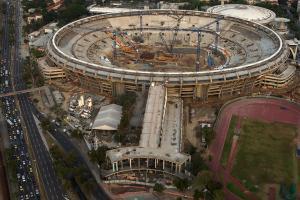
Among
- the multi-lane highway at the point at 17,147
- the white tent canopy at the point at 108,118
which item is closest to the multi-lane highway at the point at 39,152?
the multi-lane highway at the point at 17,147

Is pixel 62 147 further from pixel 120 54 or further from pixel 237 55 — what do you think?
pixel 237 55

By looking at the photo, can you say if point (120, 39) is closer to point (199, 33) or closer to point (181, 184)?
point (199, 33)

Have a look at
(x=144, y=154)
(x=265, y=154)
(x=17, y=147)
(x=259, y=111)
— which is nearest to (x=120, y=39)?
(x=259, y=111)

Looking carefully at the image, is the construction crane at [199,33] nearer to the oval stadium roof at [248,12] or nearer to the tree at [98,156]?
the oval stadium roof at [248,12]

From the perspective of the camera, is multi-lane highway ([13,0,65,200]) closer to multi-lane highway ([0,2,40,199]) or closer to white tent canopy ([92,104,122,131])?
multi-lane highway ([0,2,40,199])

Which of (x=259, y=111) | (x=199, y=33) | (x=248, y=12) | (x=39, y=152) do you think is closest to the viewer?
(x=39, y=152)

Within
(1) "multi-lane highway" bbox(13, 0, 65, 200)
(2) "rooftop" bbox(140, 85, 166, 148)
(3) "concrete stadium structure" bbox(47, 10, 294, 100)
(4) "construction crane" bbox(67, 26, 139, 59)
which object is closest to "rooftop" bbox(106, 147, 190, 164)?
(2) "rooftop" bbox(140, 85, 166, 148)
